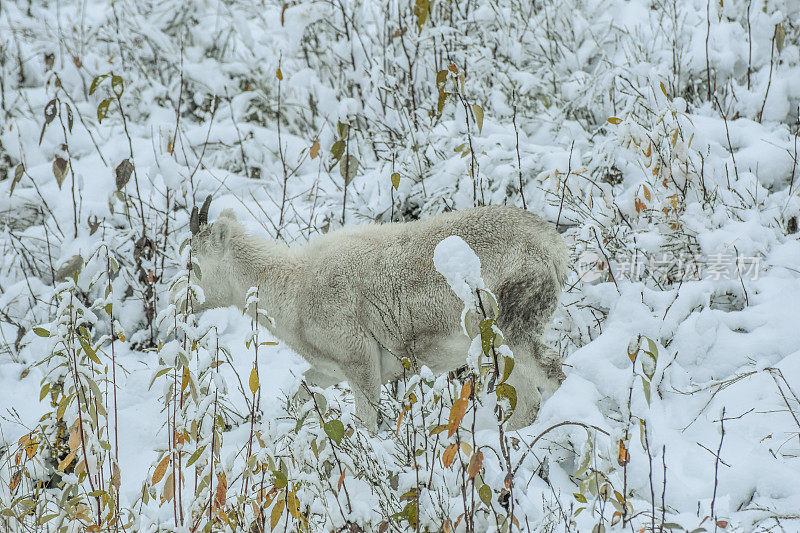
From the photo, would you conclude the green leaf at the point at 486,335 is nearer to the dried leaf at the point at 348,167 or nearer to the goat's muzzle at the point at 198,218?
the goat's muzzle at the point at 198,218

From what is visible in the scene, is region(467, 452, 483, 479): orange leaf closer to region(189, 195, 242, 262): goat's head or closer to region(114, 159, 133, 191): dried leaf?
region(189, 195, 242, 262): goat's head

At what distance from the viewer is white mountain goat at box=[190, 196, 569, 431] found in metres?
4.64

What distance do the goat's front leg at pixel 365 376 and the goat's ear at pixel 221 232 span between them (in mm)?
1258

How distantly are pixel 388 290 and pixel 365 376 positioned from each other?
0.60 metres

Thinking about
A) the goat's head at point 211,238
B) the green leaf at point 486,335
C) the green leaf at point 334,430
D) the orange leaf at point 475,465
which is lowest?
the goat's head at point 211,238

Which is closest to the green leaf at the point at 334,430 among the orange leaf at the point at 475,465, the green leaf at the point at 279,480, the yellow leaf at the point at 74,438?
the green leaf at the point at 279,480

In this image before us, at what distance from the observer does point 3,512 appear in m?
3.04

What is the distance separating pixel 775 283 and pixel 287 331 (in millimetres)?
3392

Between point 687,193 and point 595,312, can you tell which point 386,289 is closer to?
point 595,312

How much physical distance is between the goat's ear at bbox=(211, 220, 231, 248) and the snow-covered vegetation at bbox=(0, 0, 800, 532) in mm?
641

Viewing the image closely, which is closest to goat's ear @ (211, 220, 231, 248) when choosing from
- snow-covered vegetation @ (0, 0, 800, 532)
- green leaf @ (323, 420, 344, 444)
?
snow-covered vegetation @ (0, 0, 800, 532)

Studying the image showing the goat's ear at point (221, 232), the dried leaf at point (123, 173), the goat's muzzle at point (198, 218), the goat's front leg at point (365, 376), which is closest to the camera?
the goat's front leg at point (365, 376)

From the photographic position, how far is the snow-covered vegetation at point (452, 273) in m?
3.23

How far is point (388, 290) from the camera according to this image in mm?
4961
